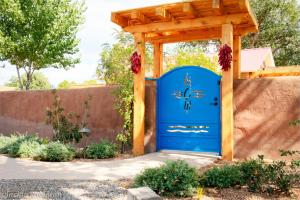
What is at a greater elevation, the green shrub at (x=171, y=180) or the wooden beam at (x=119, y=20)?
the wooden beam at (x=119, y=20)

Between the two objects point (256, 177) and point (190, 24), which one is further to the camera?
point (190, 24)

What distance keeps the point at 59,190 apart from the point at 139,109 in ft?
12.3

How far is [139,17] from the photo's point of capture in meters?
7.97

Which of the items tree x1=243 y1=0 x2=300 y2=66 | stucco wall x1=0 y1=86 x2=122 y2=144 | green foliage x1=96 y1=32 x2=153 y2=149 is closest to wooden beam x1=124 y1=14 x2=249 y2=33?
green foliage x1=96 y1=32 x2=153 y2=149

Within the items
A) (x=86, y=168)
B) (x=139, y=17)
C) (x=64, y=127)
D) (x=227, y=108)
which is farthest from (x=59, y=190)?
(x=64, y=127)

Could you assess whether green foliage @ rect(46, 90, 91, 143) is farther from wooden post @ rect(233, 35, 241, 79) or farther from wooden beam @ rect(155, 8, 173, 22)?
wooden post @ rect(233, 35, 241, 79)

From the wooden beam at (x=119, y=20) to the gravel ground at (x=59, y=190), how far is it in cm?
419

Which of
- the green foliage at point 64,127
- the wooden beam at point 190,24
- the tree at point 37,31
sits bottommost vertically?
the green foliage at point 64,127

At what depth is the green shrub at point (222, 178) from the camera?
4941 millimetres

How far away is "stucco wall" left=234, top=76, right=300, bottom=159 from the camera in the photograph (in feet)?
23.8

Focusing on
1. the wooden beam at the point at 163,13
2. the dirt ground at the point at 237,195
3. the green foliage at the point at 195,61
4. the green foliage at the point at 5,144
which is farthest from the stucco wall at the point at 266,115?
the green foliage at the point at 195,61

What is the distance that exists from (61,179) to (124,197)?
1441mm

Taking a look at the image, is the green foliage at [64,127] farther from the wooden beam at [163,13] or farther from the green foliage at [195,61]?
the green foliage at [195,61]

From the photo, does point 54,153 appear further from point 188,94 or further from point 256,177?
point 256,177
